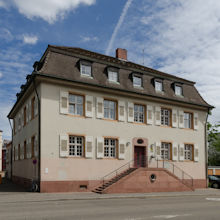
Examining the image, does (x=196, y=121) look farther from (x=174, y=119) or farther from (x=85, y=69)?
(x=85, y=69)

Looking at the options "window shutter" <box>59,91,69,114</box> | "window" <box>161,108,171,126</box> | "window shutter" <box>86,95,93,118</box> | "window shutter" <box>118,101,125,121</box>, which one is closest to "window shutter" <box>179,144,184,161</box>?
"window" <box>161,108,171,126</box>

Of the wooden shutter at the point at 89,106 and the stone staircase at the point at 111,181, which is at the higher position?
the wooden shutter at the point at 89,106

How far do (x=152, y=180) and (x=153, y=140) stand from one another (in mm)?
4028

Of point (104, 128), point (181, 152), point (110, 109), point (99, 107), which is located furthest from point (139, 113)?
point (181, 152)

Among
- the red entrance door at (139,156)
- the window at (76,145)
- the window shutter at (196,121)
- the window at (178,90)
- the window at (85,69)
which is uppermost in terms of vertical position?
the window at (85,69)

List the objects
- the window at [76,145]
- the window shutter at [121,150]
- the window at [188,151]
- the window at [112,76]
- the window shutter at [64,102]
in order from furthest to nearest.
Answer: the window at [188,151] < the window at [112,76] < the window shutter at [121,150] < the window at [76,145] < the window shutter at [64,102]

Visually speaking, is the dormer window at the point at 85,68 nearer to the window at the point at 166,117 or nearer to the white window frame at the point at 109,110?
the white window frame at the point at 109,110

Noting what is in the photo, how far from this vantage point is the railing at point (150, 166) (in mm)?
22019

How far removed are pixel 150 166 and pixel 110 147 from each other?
159 inches

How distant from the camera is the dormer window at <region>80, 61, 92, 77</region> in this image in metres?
21.8

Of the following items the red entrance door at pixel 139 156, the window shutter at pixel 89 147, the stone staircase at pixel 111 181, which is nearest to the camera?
the stone staircase at pixel 111 181

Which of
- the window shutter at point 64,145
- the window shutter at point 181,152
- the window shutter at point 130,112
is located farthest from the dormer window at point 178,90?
the window shutter at point 64,145

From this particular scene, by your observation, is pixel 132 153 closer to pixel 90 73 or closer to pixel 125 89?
pixel 125 89

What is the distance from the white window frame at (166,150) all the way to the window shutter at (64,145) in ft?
29.1
